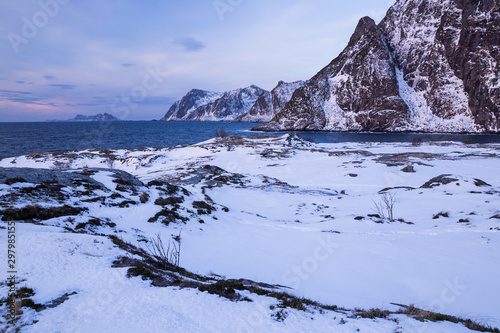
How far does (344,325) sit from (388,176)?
36675 millimetres

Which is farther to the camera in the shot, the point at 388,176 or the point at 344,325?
the point at 388,176

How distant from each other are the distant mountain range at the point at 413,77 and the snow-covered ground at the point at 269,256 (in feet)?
441

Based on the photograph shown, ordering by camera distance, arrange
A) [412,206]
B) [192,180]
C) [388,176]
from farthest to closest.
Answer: [388,176] < [192,180] < [412,206]

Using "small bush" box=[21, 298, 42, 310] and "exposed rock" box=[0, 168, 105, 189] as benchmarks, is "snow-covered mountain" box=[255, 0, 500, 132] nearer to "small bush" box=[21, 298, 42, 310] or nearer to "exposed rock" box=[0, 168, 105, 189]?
"exposed rock" box=[0, 168, 105, 189]

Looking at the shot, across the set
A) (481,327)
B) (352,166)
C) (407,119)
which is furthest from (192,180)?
(407,119)

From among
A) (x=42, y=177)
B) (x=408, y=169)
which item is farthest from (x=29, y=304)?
(x=408, y=169)

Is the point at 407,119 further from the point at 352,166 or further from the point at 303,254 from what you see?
the point at 303,254

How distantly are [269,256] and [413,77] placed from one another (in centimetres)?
18028

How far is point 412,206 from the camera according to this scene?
21906mm

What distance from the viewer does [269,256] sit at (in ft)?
40.2

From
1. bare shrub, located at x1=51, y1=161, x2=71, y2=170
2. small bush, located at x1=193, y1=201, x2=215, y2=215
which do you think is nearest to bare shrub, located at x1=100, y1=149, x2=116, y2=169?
bare shrub, located at x1=51, y1=161, x2=71, y2=170

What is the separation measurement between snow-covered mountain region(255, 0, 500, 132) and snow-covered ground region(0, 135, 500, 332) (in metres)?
134

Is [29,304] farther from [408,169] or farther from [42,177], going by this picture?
[408,169]

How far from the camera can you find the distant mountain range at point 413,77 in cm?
12619
